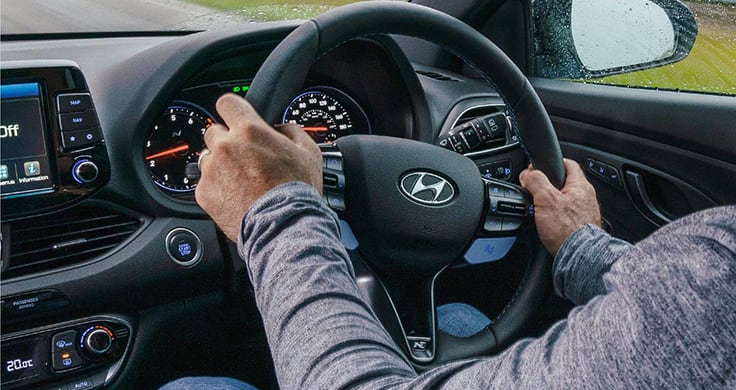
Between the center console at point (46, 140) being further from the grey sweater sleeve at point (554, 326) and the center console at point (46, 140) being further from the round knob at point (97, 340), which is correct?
the grey sweater sleeve at point (554, 326)

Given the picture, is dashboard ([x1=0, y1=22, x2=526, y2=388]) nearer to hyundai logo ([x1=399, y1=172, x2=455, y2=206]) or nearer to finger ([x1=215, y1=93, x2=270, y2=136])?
hyundai logo ([x1=399, y1=172, x2=455, y2=206])

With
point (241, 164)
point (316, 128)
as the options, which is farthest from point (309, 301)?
point (316, 128)

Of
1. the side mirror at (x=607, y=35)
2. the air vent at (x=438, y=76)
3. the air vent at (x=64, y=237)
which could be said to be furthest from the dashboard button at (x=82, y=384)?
the side mirror at (x=607, y=35)

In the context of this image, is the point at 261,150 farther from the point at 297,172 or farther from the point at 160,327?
the point at 160,327

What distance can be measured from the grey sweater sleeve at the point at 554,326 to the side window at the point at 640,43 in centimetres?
165

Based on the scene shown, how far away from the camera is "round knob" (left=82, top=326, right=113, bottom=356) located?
6.03 ft

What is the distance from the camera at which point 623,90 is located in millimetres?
2420

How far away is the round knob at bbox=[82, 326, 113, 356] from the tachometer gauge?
0.38 meters

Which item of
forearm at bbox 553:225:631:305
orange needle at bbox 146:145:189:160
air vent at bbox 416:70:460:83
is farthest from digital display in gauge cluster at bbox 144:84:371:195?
forearm at bbox 553:225:631:305

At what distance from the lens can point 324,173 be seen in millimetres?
1453

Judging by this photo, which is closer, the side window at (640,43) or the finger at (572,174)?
the finger at (572,174)

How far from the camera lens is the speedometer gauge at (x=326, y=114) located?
2.15 meters

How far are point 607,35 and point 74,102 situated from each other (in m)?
1.71

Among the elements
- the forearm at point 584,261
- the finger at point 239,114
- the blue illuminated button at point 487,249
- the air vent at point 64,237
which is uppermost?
the finger at point 239,114
